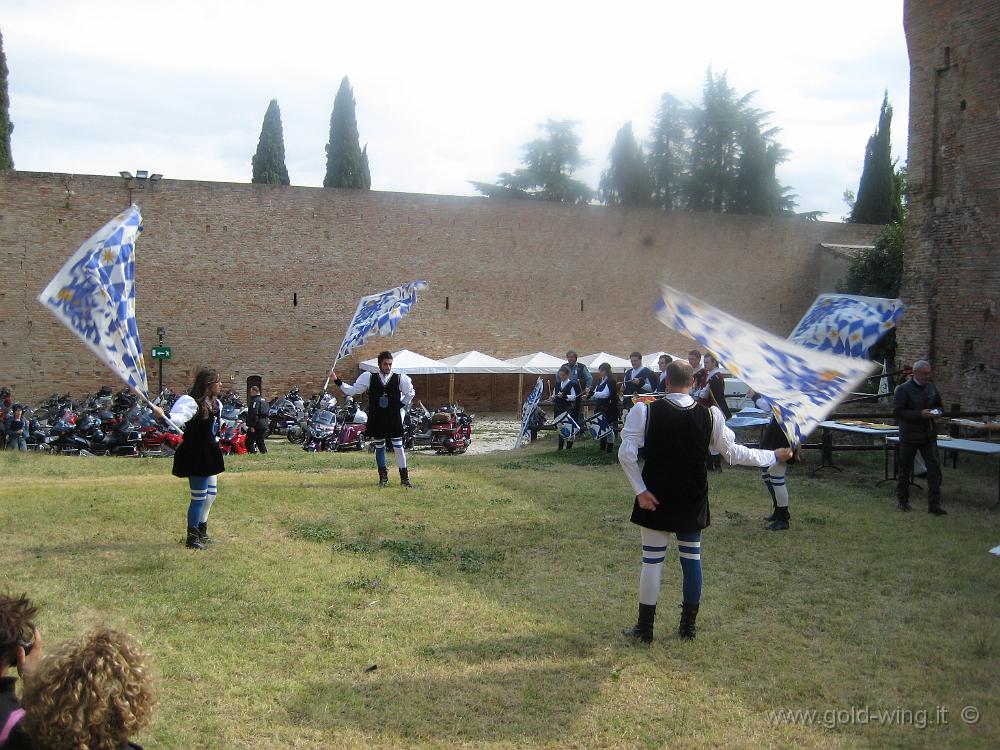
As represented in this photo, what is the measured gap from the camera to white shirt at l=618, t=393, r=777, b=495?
4.90 m

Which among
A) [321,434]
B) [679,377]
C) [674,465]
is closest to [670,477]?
[674,465]

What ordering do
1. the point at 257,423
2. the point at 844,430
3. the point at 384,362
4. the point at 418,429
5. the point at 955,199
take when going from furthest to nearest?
the point at 418,429, the point at 257,423, the point at 955,199, the point at 844,430, the point at 384,362

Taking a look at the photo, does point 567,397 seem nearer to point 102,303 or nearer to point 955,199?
point 955,199

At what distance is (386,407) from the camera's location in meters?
10.1

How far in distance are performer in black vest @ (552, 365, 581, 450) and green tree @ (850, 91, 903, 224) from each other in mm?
27720

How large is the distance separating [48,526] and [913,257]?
1587cm

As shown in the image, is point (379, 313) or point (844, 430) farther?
point (379, 313)

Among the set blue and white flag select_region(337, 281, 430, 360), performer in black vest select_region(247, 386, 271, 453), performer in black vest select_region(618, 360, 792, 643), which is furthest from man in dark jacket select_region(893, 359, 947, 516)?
performer in black vest select_region(247, 386, 271, 453)

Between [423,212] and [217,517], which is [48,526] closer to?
[217,517]

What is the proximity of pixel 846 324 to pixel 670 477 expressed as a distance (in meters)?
6.49

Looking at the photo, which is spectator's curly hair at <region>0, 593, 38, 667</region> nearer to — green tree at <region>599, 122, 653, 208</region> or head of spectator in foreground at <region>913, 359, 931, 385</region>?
head of spectator in foreground at <region>913, 359, 931, 385</region>

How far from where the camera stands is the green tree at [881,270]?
1091 inches

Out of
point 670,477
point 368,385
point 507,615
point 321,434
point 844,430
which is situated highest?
point 368,385

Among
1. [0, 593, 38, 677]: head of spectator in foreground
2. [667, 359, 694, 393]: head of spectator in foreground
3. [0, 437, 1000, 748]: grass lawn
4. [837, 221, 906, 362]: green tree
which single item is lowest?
[0, 437, 1000, 748]: grass lawn
